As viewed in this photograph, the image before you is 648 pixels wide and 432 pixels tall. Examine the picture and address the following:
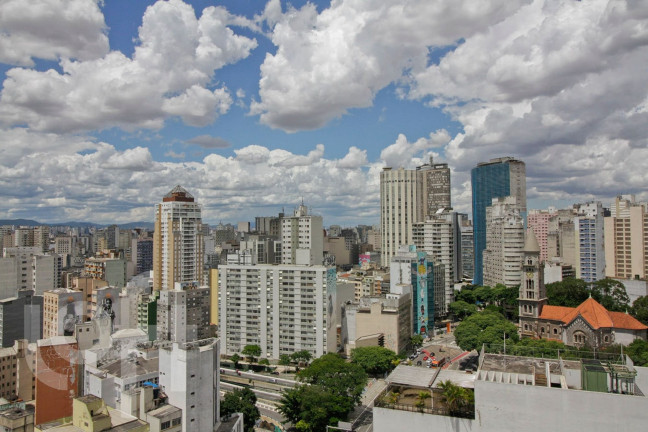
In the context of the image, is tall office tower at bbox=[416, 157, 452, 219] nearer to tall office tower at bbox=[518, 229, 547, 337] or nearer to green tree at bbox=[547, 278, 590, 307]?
green tree at bbox=[547, 278, 590, 307]

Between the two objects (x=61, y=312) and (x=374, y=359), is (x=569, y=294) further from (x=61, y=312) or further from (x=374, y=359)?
(x=61, y=312)

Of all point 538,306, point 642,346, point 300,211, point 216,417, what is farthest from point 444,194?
point 216,417

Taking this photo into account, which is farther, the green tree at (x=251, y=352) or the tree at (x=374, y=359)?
the green tree at (x=251, y=352)

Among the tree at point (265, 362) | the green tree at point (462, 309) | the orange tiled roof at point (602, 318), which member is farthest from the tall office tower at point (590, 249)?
the tree at point (265, 362)

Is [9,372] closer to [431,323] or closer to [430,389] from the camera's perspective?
[430,389]

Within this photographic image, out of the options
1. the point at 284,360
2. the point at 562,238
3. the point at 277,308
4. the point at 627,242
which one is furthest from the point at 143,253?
the point at 627,242

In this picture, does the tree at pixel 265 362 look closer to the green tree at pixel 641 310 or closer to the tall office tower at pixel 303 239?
the tall office tower at pixel 303 239
